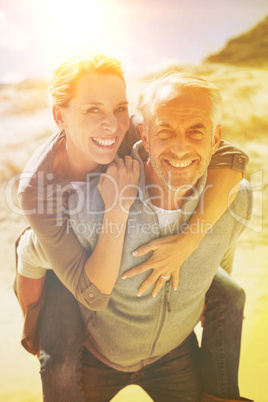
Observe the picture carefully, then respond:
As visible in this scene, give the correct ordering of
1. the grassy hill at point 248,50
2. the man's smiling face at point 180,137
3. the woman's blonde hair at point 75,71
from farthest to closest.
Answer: the grassy hill at point 248,50 → the woman's blonde hair at point 75,71 → the man's smiling face at point 180,137

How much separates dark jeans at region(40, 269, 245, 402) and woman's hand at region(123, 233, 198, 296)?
0.80ft

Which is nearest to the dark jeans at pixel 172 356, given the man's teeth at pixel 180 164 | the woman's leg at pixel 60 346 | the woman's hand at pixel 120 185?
the woman's leg at pixel 60 346

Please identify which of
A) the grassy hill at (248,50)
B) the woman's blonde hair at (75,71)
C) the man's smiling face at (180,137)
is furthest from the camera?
the grassy hill at (248,50)

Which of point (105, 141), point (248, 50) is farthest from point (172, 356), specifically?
point (248, 50)

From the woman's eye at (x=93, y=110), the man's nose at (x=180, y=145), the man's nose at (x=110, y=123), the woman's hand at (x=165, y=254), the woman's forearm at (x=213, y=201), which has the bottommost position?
the woman's hand at (x=165, y=254)

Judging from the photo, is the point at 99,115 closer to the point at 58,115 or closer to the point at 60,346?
the point at 58,115

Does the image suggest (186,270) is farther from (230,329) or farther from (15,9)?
(15,9)

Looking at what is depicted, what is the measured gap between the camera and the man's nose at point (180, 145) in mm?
842

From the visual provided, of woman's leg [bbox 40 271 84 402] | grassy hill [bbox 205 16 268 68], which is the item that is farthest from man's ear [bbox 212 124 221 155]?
grassy hill [bbox 205 16 268 68]

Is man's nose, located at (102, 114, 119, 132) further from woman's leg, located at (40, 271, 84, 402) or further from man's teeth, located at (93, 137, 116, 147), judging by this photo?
woman's leg, located at (40, 271, 84, 402)

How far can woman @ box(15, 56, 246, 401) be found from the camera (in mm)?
915

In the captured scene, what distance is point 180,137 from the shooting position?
850mm

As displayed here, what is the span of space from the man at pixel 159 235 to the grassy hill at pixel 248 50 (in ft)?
5.35

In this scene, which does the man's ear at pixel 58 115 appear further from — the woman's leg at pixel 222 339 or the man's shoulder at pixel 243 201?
the woman's leg at pixel 222 339
